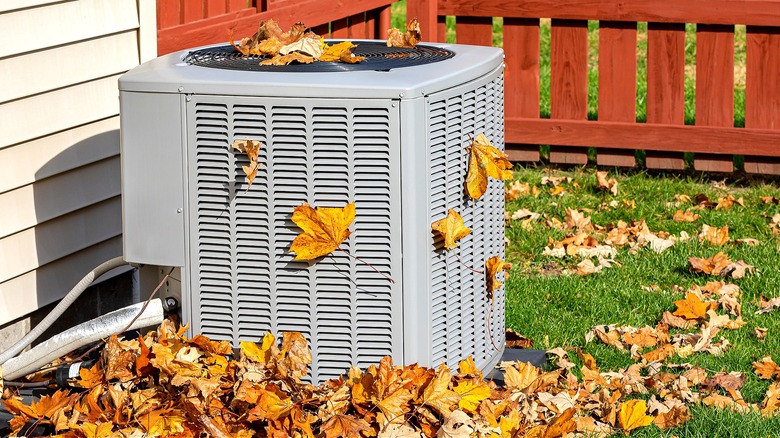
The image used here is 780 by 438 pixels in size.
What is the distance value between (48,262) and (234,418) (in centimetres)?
125

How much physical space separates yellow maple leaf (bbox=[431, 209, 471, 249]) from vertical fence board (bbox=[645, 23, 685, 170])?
13.9 ft

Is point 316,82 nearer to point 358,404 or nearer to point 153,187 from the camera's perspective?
point 153,187

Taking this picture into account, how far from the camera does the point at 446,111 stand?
3277 millimetres

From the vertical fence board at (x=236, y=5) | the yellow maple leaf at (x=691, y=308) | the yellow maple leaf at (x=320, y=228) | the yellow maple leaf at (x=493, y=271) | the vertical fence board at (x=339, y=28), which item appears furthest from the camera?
the vertical fence board at (x=339, y=28)

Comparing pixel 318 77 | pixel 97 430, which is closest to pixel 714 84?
pixel 318 77

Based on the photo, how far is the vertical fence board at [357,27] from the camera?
7.01m

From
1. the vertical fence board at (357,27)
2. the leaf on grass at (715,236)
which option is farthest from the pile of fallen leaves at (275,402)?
the vertical fence board at (357,27)

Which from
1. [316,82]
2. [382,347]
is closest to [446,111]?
[316,82]

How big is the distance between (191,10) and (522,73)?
3138mm

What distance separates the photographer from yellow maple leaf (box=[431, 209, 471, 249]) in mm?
3291

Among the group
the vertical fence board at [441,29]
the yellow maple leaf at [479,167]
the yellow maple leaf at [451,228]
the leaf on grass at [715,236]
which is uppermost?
the vertical fence board at [441,29]

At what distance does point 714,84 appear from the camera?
7176 millimetres

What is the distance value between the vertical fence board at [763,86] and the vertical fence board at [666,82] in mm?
400

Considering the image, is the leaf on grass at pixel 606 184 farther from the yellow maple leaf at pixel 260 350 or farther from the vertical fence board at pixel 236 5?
the yellow maple leaf at pixel 260 350
